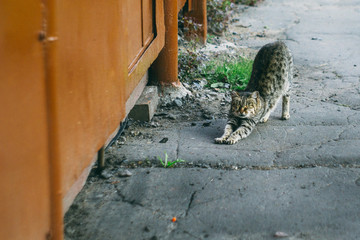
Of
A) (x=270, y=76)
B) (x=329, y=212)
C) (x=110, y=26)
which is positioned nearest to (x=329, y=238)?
(x=329, y=212)

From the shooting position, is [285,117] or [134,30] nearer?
[134,30]

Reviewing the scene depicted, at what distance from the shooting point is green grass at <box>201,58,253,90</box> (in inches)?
242

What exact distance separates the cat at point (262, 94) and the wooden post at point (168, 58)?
0.81 meters

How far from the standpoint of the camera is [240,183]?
3.47m

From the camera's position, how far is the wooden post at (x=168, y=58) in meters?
5.29

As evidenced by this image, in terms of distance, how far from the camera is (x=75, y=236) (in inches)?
110

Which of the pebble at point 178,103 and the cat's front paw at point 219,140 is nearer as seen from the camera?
the cat's front paw at point 219,140

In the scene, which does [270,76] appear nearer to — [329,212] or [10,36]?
[329,212]

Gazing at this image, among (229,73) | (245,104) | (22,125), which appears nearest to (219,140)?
(245,104)

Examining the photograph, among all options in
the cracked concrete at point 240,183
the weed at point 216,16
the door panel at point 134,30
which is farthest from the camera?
the weed at point 216,16

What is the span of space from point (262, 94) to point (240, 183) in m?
1.86

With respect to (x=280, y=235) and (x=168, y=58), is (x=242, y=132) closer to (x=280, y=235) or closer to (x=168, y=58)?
(x=168, y=58)

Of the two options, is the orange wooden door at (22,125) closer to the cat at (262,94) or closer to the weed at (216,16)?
the cat at (262,94)

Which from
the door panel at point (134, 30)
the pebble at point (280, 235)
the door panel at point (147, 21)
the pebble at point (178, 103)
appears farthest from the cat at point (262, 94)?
the pebble at point (280, 235)
